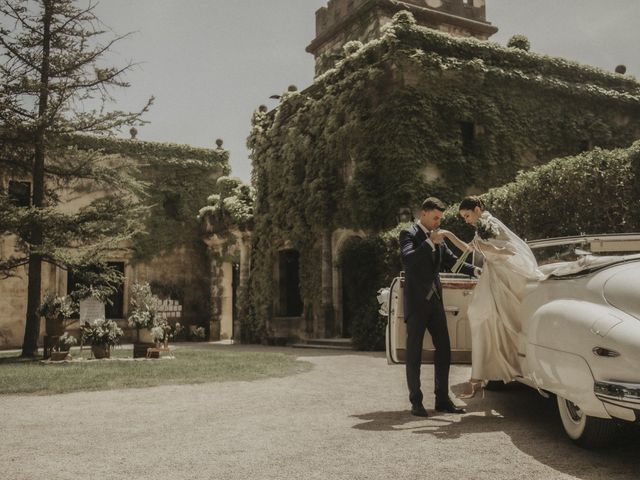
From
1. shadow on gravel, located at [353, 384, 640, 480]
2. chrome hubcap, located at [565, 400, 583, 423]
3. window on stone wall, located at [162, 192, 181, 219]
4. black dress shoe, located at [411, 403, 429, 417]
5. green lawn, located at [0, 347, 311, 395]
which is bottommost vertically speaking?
green lawn, located at [0, 347, 311, 395]

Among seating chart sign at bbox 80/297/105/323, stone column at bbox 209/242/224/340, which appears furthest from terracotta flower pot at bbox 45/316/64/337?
stone column at bbox 209/242/224/340

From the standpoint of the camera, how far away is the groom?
5.48 metres

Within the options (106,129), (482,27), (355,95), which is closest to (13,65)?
(106,129)

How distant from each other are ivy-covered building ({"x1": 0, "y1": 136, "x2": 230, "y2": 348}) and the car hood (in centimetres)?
2198

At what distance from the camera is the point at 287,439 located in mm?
4480

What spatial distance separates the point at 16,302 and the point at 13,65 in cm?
1197

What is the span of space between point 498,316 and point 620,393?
196cm

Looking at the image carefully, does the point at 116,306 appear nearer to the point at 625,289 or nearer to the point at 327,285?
the point at 327,285

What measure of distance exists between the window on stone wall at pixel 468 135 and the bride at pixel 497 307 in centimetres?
1206

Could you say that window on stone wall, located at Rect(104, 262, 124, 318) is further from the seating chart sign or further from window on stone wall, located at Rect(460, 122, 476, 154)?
window on stone wall, located at Rect(460, 122, 476, 154)

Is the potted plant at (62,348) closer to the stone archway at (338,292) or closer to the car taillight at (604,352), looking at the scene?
the stone archway at (338,292)

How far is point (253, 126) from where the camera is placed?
74.8ft

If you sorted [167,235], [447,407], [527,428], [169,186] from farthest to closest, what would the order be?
[169,186] < [167,235] < [447,407] < [527,428]

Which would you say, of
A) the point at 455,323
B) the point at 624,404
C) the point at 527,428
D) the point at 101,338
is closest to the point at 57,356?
the point at 101,338
